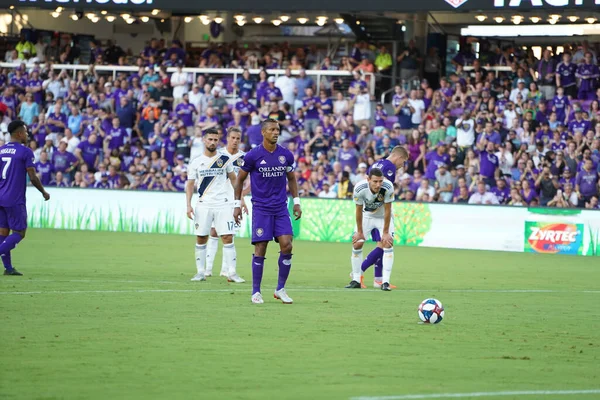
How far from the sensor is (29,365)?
8594 millimetres

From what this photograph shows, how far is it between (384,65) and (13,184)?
20693 mm

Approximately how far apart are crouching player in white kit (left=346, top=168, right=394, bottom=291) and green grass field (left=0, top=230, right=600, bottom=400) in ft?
1.47

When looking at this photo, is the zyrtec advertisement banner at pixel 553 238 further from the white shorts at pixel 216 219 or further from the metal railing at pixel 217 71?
the white shorts at pixel 216 219

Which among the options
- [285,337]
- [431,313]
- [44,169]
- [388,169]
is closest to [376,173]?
[388,169]

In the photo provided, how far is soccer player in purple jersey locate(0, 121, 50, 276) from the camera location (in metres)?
16.4

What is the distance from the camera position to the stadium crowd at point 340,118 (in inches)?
1120

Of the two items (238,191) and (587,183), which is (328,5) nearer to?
(587,183)

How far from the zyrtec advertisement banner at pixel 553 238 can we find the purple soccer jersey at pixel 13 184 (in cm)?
1361

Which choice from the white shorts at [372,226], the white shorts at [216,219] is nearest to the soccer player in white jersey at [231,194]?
the white shorts at [216,219]

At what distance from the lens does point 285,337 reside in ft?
34.2

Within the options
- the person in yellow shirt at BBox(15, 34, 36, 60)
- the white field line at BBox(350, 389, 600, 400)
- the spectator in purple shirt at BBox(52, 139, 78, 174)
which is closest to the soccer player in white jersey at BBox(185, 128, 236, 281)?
the white field line at BBox(350, 389, 600, 400)

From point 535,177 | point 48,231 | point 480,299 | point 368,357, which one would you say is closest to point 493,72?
point 535,177

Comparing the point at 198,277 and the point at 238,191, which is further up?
the point at 238,191

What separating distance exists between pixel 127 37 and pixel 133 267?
25588 millimetres
